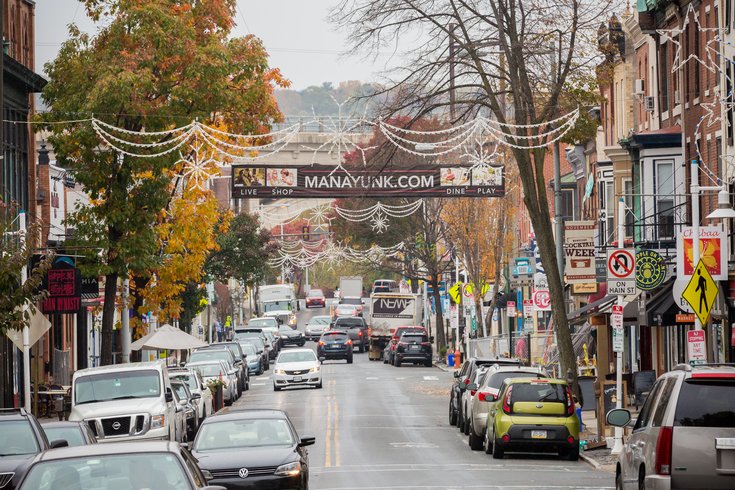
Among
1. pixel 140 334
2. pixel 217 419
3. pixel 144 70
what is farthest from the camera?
pixel 140 334

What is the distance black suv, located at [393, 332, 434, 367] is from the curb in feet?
132

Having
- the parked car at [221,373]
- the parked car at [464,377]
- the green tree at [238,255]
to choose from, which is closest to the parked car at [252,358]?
the green tree at [238,255]

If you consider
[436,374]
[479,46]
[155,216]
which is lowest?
[436,374]

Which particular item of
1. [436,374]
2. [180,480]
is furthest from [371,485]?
[436,374]

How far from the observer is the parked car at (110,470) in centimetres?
1079

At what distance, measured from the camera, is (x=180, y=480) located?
36.1ft

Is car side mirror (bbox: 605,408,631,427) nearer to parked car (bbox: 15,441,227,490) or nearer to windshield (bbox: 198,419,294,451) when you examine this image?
windshield (bbox: 198,419,294,451)

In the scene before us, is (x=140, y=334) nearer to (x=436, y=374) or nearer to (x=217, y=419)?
(x=436, y=374)

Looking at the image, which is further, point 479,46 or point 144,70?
point 144,70

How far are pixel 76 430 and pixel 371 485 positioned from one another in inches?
194

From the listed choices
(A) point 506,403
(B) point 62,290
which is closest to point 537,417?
(A) point 506,403

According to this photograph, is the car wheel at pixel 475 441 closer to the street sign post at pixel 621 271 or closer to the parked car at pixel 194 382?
the street sign post at pixel 621 271

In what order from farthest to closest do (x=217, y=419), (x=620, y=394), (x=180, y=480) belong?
(x=620, y=394), (x=217, y=419), (x=180, y=480)

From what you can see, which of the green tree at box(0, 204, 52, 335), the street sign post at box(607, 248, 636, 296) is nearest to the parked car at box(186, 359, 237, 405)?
the street sign post at box(607, 248, 636, 296)
